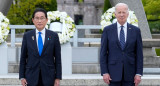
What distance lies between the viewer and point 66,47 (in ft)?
33.2

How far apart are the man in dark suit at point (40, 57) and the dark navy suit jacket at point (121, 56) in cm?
63

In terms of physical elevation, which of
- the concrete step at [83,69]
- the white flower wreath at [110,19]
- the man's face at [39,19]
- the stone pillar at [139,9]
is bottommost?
the concrete step at [83,69]

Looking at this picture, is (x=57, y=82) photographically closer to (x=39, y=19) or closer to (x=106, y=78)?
(x=106, y=78)

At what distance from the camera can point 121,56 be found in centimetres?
538

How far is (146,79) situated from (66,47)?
2.50m

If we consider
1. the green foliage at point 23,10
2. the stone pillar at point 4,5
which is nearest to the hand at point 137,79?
the stone pillar at point 4,5

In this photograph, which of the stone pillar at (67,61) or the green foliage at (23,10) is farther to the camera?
the green foliage at (23,10)

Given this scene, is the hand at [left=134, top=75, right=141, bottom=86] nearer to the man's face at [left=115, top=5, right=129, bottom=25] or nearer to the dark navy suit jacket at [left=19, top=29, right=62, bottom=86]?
the man's face at [left=115, top=5, right=129, bottom=25]

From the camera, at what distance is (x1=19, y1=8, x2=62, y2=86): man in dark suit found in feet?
16.9

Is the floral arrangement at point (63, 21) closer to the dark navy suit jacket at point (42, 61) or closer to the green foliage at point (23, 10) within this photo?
the dark navy suit jacket at point (42, 61)

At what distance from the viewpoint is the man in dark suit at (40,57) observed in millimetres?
5152

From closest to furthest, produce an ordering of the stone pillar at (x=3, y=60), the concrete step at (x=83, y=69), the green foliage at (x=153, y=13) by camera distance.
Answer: the stone pillar at (x=3, y=60) < the concrete step at (x=83, y=69) < the green foliage at (x=153, y=13)

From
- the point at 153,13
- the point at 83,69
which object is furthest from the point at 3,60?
the point at 153,13

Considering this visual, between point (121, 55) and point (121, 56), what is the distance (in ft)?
0.04
